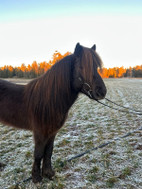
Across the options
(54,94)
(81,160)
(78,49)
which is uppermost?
(78,49)

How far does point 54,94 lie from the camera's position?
2098 millimetres

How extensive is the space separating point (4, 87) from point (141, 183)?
317 cm

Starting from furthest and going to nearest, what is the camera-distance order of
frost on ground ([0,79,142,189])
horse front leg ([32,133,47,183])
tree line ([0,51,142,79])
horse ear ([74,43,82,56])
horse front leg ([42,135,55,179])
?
tree line ([0,51,142,79])
horse front leg ([42,135,55,179])
frost on ground ([0,79,142,189])
horse front leg ([32,133,47,183])
horse ear ([74,43,82,56])

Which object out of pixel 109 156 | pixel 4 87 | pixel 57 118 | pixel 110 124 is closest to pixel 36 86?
pixel 57 118

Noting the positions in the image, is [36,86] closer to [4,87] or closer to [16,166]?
[4,87]

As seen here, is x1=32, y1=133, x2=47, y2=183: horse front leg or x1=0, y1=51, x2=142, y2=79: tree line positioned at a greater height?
x1=0, y1=51, x2=142, y2=79: tree line

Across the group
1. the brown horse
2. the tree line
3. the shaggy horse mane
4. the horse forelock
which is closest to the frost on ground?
the brown horse

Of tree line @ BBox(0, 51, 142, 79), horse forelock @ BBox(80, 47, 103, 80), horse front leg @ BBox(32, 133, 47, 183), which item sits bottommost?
horse front leg @ BBox(32, 133, 47, 183)

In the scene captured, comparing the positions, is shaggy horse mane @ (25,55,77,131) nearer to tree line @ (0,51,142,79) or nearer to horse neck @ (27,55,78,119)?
horse neck @ (27,55,78,119)

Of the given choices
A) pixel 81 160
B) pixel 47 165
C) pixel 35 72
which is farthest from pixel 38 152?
pixel 35 72

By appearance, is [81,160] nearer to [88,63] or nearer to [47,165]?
[47,165]

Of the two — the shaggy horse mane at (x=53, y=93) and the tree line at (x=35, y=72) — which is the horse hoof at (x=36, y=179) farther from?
the tree line at (x=35, y=72)

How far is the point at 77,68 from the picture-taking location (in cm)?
201

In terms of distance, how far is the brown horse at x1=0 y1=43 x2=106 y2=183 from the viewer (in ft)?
6.55
